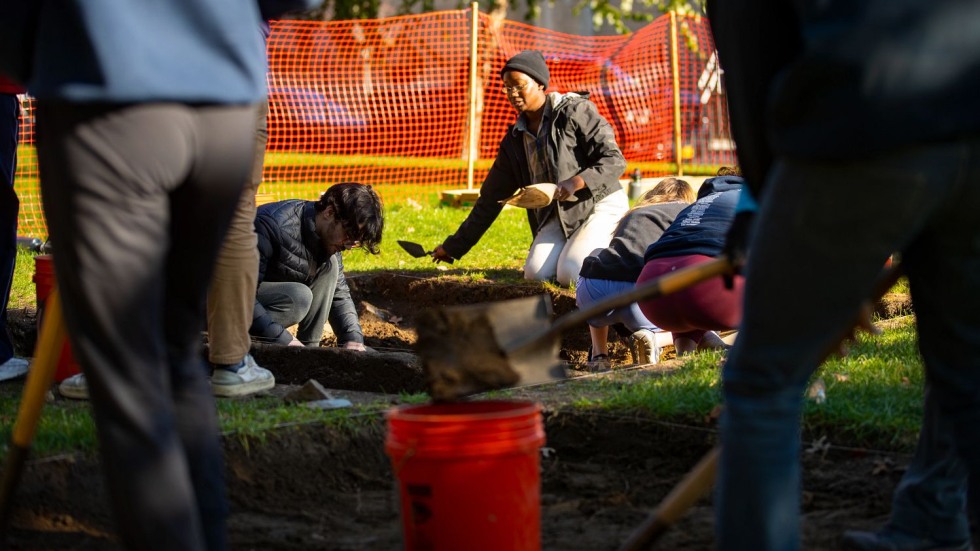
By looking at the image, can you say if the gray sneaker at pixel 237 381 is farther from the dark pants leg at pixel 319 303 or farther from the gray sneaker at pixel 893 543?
the gray sneaker at pixel 893 543

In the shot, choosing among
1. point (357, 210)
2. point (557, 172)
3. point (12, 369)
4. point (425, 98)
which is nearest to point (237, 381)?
point (12, 369)

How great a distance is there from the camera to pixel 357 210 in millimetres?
6492

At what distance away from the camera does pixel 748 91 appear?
250 cm

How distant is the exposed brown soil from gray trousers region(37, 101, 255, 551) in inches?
43.5

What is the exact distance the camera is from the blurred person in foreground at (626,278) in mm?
6832

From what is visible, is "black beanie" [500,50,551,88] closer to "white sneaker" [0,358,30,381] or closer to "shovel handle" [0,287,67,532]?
"white sneaker" [0,358,30,381]

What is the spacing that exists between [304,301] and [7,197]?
221cm

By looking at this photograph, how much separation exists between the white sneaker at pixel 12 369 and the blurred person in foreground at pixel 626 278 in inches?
119

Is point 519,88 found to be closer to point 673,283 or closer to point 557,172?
point 557,172

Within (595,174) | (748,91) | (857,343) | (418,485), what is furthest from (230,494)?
(595,174)

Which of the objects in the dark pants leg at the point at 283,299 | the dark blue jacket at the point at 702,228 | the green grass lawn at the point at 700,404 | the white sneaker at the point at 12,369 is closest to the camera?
the green grass lawn at the point at 700,404

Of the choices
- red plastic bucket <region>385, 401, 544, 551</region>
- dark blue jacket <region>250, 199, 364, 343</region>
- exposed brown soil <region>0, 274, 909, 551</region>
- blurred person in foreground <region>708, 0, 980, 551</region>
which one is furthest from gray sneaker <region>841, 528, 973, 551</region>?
A: dark blue jacket <region>250, 199, 364, 343</region>

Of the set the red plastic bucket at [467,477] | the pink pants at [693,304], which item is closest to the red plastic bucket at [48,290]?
the pink pants at [693,304]

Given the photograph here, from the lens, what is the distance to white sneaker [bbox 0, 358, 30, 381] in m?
5.01
